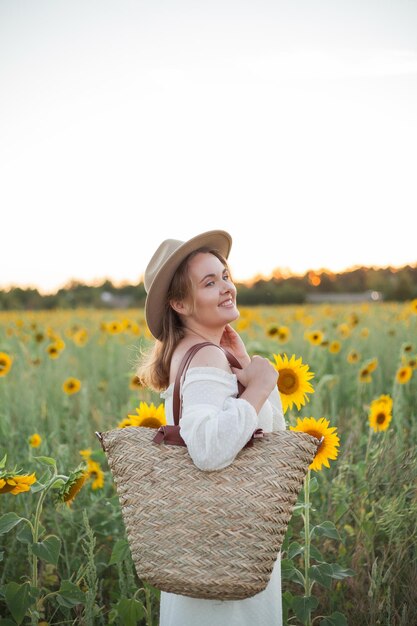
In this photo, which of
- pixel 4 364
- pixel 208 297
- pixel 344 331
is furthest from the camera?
pixel 344 331

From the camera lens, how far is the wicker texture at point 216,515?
1691 mm

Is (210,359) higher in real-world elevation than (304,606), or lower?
higher

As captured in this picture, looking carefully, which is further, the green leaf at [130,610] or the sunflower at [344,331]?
the sunflower at [344,331]

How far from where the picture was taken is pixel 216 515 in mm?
1693

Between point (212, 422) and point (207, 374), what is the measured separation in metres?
0.15

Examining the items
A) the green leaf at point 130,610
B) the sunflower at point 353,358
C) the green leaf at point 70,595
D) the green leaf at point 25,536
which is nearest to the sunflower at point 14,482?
the green leaf at point 25,536

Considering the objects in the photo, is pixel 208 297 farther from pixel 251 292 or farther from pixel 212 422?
pixel 251 292

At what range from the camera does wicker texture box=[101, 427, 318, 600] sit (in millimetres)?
1691

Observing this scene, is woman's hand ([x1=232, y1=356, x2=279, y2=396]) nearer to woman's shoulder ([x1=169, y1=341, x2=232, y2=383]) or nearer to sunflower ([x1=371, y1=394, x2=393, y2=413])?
woman's shoulder ([x1=169, y1=341, x2=232, y2=383])

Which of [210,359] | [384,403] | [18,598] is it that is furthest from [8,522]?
[384,403]

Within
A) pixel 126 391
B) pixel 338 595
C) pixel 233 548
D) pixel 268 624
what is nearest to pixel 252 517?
pixel 233 548

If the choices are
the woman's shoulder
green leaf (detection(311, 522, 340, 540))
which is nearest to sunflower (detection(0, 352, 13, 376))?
green leaf (detection(311, 522, 340, 540))

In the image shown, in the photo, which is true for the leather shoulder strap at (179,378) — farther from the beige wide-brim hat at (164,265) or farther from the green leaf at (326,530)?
the green leaf at (326,530)

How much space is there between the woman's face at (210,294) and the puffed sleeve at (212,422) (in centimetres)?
25
